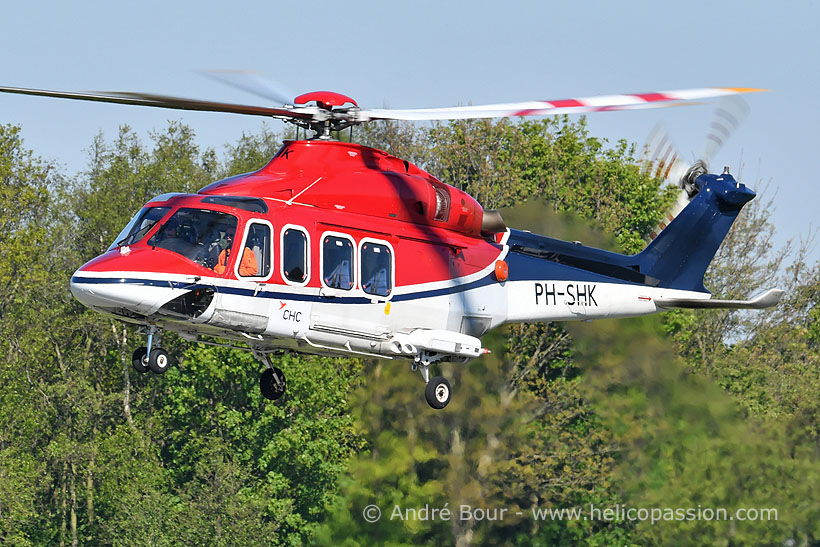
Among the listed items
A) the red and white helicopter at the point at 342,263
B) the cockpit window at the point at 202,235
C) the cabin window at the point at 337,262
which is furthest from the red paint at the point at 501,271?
the cockpit window at the point at 202,235

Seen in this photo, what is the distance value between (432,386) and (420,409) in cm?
1209

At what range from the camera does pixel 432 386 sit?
1988cm

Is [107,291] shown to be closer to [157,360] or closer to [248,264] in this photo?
[157,360]

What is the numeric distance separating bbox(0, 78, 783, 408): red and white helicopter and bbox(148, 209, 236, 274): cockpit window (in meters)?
0.02

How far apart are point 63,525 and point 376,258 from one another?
29.1 m

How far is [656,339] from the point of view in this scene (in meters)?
28.3

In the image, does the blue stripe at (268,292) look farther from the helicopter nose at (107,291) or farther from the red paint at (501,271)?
the red paint at (501,271)

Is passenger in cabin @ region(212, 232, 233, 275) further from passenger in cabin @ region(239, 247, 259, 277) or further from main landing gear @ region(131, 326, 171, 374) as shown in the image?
main landing gear @ region(131, 326, 171, 374)

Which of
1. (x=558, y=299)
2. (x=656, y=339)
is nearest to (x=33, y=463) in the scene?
(x=656, y=339)

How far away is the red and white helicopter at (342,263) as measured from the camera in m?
17.4

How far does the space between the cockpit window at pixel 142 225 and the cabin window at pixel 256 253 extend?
1.07 metres

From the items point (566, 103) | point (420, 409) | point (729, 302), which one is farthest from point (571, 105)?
point (420, 409)

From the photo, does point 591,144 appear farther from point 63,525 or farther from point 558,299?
point 558,299

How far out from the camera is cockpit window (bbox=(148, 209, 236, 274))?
17.4m
